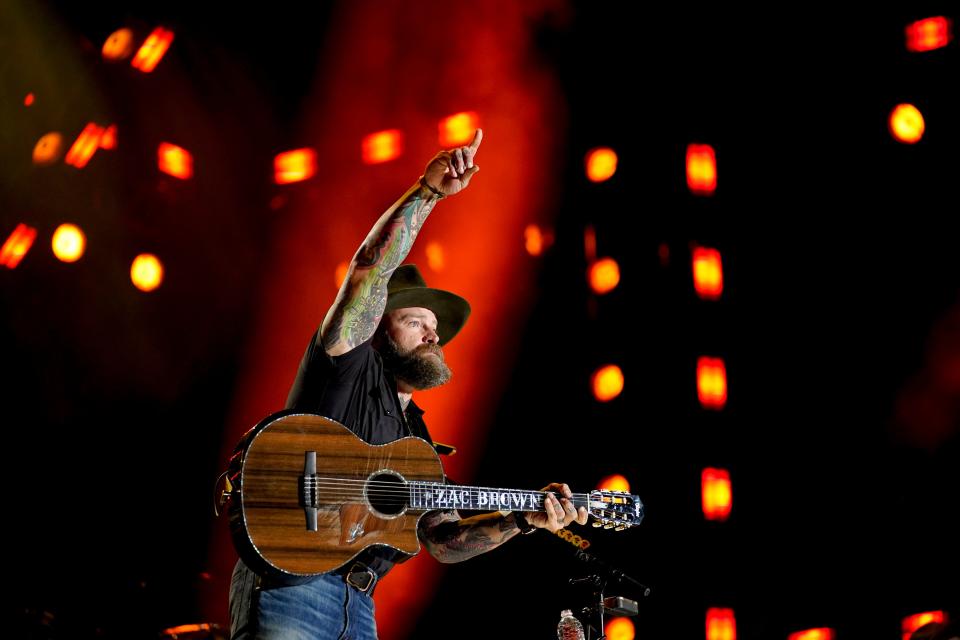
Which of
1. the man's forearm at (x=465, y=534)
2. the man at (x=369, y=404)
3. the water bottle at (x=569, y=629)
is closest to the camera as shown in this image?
the man at (x=369, y=404)

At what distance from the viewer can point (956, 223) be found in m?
5.77

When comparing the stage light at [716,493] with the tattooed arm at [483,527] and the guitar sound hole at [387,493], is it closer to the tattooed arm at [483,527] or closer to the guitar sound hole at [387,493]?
the tattooed arm at [483,527]

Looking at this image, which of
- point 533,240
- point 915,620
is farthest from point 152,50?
point 915,620

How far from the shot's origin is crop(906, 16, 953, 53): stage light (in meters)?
6.00

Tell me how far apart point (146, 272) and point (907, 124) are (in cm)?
470

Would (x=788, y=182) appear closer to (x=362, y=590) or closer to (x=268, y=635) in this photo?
(x=362, y=590)

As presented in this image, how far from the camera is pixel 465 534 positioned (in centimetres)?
373

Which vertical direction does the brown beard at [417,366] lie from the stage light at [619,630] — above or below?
above

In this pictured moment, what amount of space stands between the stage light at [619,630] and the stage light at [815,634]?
2.94 ft

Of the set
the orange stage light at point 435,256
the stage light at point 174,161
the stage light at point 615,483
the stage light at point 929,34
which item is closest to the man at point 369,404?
the stage light at point 615,483

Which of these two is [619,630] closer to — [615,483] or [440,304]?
[615,483]

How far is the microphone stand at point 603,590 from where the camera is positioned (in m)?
3.56

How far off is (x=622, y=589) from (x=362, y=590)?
102cm

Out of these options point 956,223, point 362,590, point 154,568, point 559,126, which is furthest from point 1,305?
point 956,223
